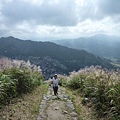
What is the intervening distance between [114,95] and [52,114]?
2554 mm

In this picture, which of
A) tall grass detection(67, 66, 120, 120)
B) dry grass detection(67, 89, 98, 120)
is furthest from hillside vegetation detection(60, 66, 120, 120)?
dry grass detection(67, 89, 98, 120)

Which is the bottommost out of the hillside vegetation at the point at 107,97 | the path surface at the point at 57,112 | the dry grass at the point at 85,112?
the path surface at the point at 57,112

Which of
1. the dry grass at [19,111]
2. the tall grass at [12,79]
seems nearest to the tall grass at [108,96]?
the dry grass at [19,111]

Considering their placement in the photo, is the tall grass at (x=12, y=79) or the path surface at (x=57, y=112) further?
the tall grass at (x=12, y=79)

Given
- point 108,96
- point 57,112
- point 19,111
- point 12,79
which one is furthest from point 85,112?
point 12,79

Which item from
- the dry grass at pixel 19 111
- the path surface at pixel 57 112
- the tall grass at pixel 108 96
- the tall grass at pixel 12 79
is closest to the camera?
the tall grass at pixel 108 96

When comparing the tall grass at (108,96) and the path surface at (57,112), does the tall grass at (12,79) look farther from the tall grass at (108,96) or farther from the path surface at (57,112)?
the tall grass at (108,96)

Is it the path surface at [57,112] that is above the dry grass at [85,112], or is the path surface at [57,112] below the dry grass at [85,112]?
below

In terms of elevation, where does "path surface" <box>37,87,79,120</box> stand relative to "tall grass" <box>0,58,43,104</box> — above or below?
below

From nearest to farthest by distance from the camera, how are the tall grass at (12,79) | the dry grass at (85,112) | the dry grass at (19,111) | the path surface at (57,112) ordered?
the dry grass at (19,111)
the path surface at (57,112)
the dry grass at (85,112)
the tall grass at (12,79)

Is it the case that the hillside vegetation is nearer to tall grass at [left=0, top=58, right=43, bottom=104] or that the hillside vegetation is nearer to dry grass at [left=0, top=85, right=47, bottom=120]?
dry grass at [left=0, top=85, right=47, bottom=120]

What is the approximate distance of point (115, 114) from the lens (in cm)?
682

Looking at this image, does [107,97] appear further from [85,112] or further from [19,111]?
[19,111]

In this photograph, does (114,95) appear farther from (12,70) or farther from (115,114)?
(12,70)
